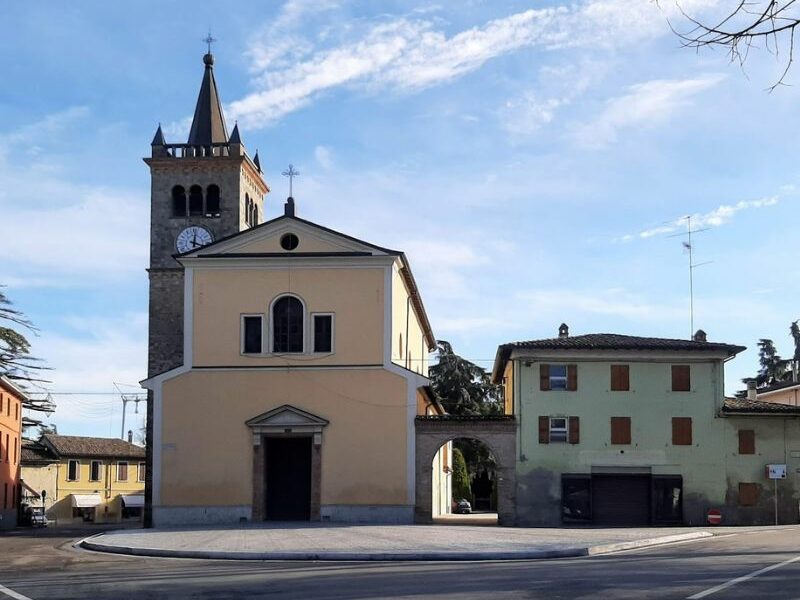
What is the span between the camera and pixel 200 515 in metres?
39.7

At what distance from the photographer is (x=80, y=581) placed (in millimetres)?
17312

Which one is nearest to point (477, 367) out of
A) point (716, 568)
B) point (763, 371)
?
point (763, 371)

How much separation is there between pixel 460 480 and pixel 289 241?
2947cm

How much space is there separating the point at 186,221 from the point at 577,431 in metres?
20.7

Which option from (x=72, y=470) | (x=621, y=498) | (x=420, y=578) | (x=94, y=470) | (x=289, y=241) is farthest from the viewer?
(x=94, y=470)

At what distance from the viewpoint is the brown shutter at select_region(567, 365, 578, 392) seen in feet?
137

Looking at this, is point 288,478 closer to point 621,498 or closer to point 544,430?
point 544,430

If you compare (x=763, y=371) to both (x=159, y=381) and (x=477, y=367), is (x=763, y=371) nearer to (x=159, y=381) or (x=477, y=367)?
(x=477, y=367)

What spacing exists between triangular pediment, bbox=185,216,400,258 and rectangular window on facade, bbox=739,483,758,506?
15.7 m

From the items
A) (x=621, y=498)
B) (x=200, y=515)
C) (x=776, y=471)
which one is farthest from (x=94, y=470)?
(x=776, y=471)

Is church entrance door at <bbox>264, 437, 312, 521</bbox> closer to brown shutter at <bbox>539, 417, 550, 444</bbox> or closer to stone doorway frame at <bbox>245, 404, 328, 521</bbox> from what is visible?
stone doorway frame at <bbox>245, 404, 328, 521</bbox>

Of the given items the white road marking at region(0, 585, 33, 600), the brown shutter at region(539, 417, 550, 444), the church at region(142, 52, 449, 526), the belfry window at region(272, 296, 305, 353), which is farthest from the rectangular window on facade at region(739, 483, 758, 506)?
the white road marking at region(0, 585, 33, 600)

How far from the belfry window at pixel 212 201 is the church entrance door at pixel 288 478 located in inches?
558

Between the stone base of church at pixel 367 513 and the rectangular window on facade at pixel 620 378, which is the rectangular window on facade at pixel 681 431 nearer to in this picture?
the rectangular window on facade at pixel 620 378
